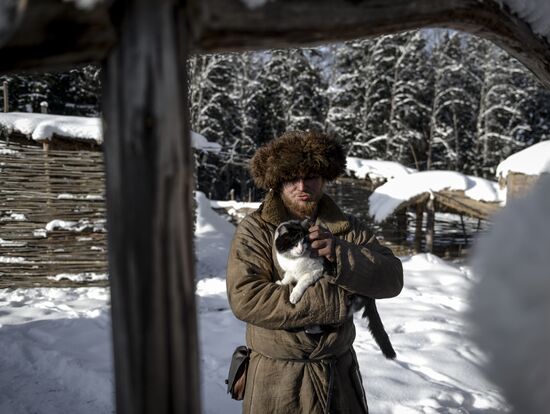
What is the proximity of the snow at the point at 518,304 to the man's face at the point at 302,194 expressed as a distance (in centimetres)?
143

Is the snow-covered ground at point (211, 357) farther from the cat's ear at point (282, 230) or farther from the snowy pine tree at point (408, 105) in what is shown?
the snowy pine tree at point (408, 105)

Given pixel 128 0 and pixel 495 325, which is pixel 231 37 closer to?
pixel 128 0

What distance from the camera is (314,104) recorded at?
78.0 feet

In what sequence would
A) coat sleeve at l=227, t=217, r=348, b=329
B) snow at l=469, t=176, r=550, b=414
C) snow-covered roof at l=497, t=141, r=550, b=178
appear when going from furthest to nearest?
snow-covered roof at l=497, t=141, r=550, b=178 → coat sleeve at l=227, t=217, r=348, b=329 → snow at l=469, t=176, r=550, b=414

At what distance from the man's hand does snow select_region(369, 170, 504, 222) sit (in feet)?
26.5

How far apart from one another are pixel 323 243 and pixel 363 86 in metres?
23.4

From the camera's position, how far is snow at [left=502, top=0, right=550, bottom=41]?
1.18 m

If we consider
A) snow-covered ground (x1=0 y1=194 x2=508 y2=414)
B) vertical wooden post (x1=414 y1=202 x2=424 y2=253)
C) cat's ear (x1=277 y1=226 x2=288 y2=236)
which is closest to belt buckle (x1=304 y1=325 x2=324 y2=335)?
cat's ear (x1=277 y1=226 x2=288 y2=236)

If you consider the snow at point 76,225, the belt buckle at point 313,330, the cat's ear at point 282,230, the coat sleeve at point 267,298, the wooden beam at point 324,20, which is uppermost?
the wooden beam at point 324,20

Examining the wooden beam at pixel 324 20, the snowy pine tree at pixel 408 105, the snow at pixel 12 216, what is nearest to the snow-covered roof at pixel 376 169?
the snow at pixel 12 216

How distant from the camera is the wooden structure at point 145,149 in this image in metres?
0.78

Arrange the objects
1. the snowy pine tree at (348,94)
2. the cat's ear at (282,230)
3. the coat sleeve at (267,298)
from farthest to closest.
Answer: the snowy pine tree at (348,94) < the cat's ear at (282,230) < the coat sleeve at (267,298)

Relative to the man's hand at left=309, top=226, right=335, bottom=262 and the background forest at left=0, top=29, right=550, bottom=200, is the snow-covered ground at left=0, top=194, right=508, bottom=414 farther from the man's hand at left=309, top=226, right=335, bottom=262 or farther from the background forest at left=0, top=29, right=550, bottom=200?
the background forest at left=0, top=29, right=550, bottom=200

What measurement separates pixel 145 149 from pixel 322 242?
1198mm
